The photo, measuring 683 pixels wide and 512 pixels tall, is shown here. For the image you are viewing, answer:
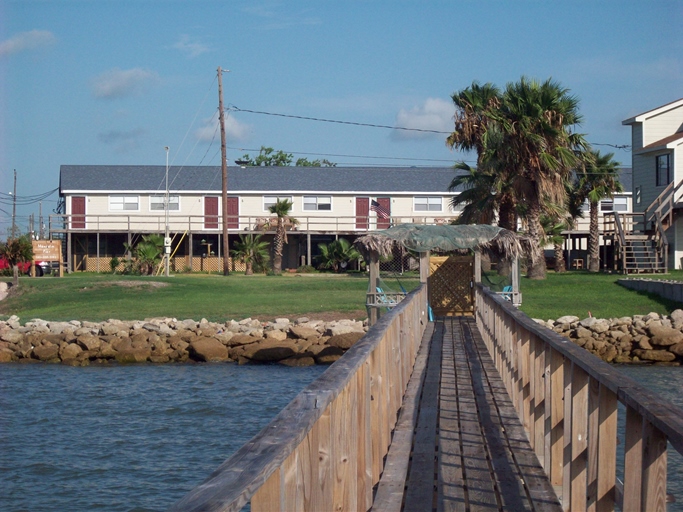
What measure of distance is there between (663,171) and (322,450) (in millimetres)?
38757

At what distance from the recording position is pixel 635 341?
77.5 ft

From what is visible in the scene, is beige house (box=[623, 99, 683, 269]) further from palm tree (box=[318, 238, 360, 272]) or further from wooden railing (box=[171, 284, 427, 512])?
wooden railing (box=[171, 284, 427, 512])

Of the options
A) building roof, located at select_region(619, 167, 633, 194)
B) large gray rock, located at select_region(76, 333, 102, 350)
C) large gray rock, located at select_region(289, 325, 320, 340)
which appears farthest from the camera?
building roof, located at select_region(619, 167, 633, 194)

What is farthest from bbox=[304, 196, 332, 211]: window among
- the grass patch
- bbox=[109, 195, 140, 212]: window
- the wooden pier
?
the wooden pier

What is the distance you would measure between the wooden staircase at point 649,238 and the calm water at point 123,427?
1955 cm

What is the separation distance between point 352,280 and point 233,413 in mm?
21827

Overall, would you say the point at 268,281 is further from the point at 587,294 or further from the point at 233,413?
the point at 233,413

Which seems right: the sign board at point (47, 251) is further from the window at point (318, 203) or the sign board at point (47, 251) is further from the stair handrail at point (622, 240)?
the stair handrail at point (622, 240)

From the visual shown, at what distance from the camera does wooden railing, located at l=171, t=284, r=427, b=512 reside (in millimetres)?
2449

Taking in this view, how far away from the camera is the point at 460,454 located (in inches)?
279

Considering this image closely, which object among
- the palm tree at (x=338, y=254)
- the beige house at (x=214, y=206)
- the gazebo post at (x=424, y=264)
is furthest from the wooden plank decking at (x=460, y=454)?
the beige house at (x=214, y=206)

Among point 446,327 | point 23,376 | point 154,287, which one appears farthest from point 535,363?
point 154,287


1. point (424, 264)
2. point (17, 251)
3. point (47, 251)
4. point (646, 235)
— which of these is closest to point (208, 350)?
point (424, 264)

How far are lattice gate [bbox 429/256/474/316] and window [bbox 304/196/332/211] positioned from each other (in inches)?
1122
